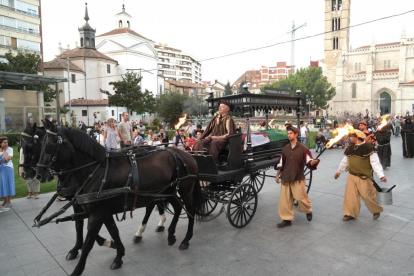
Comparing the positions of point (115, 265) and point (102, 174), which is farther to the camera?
point (115, 265)

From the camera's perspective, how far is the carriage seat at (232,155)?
5.64m

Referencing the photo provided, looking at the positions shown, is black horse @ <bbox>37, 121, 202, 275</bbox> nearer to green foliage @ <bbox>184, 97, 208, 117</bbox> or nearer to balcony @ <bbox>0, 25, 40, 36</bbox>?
green foliage @ <bbox>184, 97, 208, 117</bbox>

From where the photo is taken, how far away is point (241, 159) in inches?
234

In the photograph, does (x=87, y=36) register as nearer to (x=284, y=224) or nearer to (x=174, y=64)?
(x=174, y=64)

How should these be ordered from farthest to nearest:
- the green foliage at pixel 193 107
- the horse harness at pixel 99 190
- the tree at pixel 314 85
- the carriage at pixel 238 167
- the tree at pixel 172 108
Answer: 1. the tree at pixel 314 85
2. the green foliage at pixel 193 107
3. the tree at pixel 172 108
4. the carriage at pixel 238 167
5. the horse harness at pixel 99 190

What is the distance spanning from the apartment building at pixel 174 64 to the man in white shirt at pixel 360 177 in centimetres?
8959

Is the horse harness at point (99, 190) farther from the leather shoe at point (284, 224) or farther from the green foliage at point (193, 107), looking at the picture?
the green foliage at point (193, 107)

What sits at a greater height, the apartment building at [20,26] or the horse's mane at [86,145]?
the apartment building at [20,26]

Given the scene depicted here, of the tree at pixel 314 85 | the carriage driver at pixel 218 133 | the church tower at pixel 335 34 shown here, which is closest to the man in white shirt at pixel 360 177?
the carriage driver at pixel 218 133

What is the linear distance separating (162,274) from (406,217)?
5084 mm

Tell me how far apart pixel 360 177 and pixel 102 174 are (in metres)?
4.83

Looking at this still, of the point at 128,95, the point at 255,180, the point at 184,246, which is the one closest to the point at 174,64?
the point at 128,95

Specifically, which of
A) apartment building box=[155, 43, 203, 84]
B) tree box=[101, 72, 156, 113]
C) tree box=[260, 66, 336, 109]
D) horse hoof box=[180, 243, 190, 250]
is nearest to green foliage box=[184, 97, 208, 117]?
tree box=[101, 72, 156, 113]

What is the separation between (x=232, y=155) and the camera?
5.66m
